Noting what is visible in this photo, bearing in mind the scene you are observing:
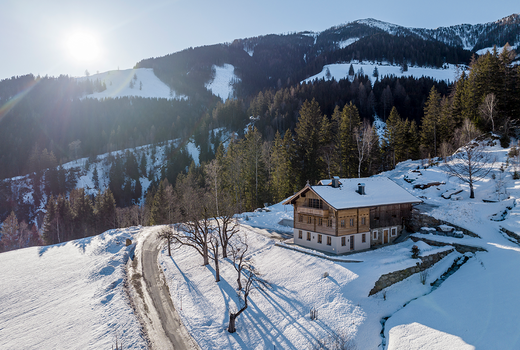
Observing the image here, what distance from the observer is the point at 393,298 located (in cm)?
2098

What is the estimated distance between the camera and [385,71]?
459 ft

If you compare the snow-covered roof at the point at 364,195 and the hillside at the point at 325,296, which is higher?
the snow-covered roof at the point at 364,195

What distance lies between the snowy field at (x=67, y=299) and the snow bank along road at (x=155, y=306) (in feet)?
3.34

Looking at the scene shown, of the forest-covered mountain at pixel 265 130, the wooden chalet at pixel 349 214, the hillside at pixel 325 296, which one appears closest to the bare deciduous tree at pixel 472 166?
the hillside at pixel 325 296

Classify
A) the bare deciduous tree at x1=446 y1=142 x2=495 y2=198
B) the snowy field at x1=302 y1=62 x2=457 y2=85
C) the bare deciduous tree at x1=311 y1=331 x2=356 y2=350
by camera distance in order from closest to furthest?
1. the bare deciduous tree at x1=311 y1=331 x2=356 y2=350
2. the bare deciduous tree at x1=446 y1=142 x2=495 y2=198
3. the snowy field at x1=302 y1=62 x2=457 y2=85

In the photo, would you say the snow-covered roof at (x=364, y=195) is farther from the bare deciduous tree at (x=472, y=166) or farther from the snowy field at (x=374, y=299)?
the bare deciduous tree at (x=472, y=166)

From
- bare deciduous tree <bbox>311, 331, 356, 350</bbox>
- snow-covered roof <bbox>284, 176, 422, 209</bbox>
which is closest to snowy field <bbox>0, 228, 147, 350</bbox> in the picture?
bare deciduous tree <bbox>311, 331, 356, 350</bbox>

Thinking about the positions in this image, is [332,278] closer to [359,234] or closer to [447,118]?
[359,234]

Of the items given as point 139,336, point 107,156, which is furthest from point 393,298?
point 107,156

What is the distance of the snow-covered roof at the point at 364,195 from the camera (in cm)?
2823

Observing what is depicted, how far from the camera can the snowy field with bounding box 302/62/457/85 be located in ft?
437

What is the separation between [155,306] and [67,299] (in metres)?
10.9

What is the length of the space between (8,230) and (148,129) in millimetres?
104511

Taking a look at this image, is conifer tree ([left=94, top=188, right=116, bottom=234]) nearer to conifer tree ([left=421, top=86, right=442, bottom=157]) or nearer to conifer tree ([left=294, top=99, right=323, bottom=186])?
conifer tree ([left=294, top=99, right=323, bottom=186])
